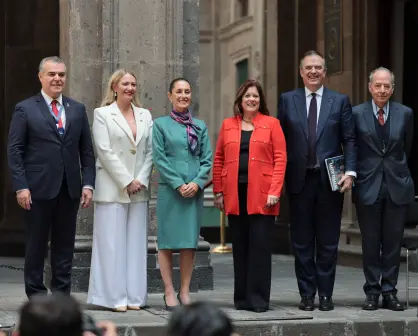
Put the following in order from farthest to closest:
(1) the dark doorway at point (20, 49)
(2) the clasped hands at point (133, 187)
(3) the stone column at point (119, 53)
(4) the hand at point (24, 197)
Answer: (1) the dark doorway at point (20, 49)
(3) the stone column at point (119, 53)
(2) the clasped hands at point (133, 187)
(4) the hand at point (24, 197)

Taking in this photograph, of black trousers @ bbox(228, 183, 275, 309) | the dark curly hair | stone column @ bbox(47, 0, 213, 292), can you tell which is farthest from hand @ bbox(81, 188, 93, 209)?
A: stone column @ bbox(47, 0, 213, 292)

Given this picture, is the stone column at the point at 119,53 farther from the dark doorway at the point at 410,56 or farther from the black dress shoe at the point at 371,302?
the dark doorway at the point at 410,56

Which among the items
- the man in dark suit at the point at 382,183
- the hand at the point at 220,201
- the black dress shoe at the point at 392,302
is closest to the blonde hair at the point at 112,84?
the hand at the point at 220,201

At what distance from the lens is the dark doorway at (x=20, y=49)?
52.1ft

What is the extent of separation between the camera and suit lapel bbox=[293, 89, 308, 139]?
8.63 metres

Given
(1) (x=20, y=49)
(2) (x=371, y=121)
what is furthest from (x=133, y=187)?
(1) (x=20, y=49)

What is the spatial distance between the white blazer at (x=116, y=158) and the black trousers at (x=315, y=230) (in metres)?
1.28

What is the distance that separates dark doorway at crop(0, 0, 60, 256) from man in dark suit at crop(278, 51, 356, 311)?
7905 mm

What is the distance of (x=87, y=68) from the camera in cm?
980

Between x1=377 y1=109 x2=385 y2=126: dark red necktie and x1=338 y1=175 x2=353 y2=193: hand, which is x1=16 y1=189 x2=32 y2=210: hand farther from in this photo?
x1=377 y1=109 x2=385 y2=126: dark red necktie

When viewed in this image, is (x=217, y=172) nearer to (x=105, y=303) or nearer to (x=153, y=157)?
(x=153, y=157)

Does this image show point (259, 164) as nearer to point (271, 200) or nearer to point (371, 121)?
point (271, 200)

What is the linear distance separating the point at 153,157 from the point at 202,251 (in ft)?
5.70

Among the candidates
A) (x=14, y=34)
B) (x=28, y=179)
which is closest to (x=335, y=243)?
(x=28, y=179)
